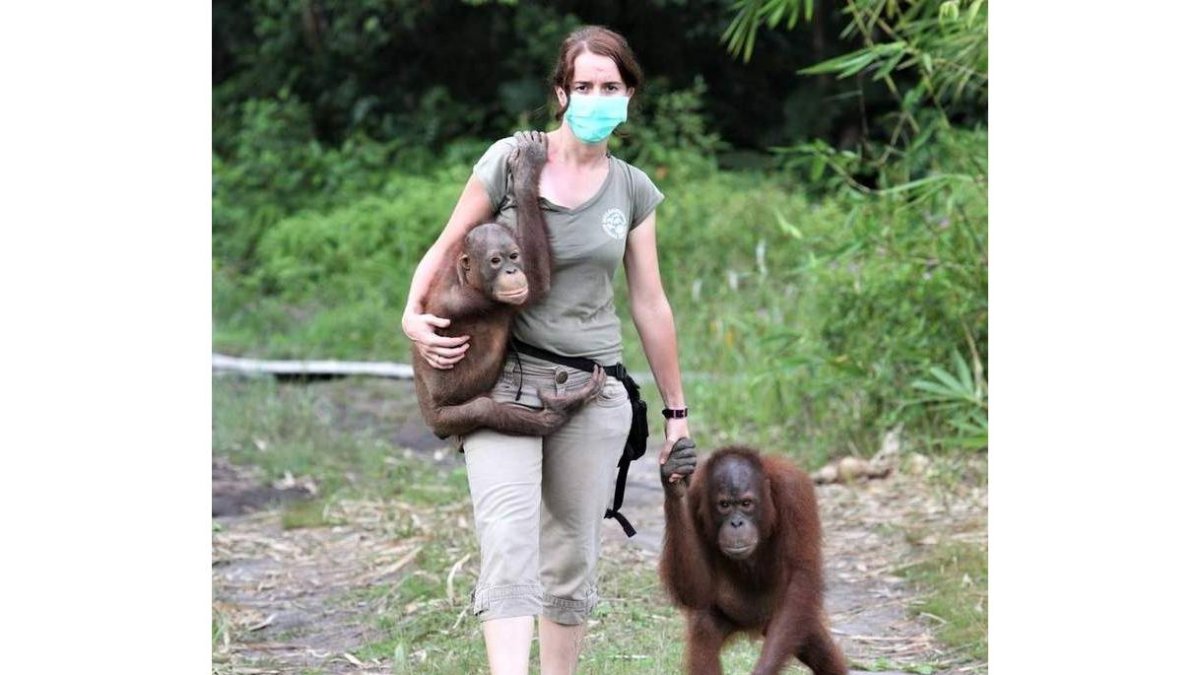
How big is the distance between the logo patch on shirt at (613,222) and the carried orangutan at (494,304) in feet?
0.47

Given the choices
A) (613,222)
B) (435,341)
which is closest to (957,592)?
(613,222)

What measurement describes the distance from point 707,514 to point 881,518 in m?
2.89

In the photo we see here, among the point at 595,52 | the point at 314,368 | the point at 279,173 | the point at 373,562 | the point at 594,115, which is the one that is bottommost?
the point at 314,368

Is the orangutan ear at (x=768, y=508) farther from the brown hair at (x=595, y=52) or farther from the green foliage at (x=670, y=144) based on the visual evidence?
the green foliage at (x=670, y=144)

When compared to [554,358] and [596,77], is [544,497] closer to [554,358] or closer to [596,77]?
[554,358]

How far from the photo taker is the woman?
3766mm

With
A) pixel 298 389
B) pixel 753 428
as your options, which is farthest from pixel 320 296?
pixel 753 428

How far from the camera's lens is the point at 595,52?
380 centimetres

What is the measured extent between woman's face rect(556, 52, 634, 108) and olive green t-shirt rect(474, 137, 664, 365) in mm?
191

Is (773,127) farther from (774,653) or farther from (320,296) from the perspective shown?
(774,653)

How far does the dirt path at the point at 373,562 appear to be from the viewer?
512 cm

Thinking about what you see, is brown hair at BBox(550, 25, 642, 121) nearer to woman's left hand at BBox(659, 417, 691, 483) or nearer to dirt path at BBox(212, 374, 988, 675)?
woman's left hand at BBox(659, 417, 691, 483)

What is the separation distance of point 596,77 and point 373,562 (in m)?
2.96

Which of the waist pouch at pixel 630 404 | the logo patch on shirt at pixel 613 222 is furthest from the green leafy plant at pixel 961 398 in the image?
the logo patch on shirt at pixel 613 222
